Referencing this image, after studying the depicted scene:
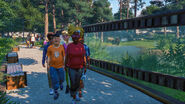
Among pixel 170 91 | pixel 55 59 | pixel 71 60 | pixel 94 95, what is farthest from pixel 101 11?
pixel 71 60

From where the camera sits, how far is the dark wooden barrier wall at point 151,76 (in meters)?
5.13

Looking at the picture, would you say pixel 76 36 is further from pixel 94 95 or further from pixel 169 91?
pixel 169 91

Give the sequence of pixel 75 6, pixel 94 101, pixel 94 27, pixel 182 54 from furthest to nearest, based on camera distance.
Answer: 1. pixel 75 6
2. pixel 94 27
3. pixel 182 54
4. pixel 94 101

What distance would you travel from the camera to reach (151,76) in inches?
243

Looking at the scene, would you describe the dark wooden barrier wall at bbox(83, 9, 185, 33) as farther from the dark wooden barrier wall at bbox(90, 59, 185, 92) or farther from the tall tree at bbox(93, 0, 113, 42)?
the tall tree at bbox(93, 0, 113, 42)

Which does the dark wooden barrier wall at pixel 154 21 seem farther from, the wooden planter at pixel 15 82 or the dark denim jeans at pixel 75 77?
the wooden planter at pixel 15 82

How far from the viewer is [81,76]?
4688mm

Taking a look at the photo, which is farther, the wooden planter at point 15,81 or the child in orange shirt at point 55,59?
the wooden planter at point 15,81

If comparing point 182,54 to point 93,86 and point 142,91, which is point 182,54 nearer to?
point 142,91

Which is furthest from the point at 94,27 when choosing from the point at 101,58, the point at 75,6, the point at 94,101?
the point at 75,6

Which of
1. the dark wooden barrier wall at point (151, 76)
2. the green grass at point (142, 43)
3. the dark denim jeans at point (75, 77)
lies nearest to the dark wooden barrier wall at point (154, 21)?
the green grass at point (142, 43)

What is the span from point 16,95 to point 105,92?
286cm

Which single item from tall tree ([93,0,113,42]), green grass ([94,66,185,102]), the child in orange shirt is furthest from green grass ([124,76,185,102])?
tall tree ([93,0,113,42])

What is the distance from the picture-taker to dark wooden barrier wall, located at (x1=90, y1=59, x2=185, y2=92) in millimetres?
5133
